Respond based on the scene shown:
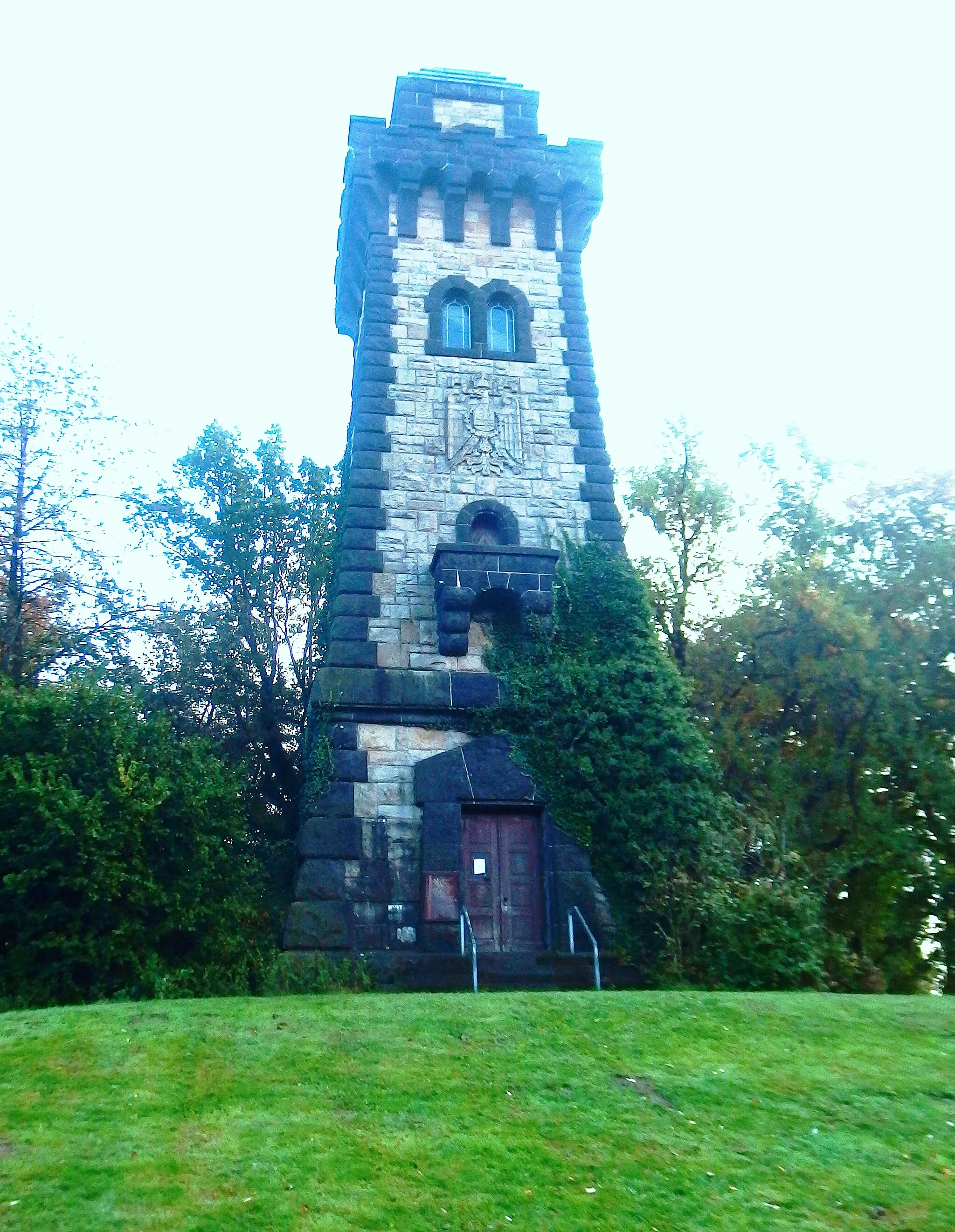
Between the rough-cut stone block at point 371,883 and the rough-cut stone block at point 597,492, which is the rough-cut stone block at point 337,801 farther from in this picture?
the rough-cut stone block at point 597,492

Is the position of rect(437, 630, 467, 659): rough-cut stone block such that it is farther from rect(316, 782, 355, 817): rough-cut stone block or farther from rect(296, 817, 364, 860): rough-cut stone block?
rect(296, 817, 364, 860): rough-cut stone block

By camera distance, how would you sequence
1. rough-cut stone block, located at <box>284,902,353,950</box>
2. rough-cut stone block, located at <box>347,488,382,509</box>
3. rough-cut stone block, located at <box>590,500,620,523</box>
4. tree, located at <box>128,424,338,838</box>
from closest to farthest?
rough-cut stone block, located at <box>284,902,353,950</box>
rough-cut stone block, located at <box>347,488,382,509</box>
rough-cut stone block, located at <box>590,500,620,523</box>
tree, located at <box>128,424,338,838</box>

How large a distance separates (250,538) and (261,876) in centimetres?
870

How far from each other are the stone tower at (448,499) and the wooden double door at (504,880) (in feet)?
0.07

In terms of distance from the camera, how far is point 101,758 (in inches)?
501

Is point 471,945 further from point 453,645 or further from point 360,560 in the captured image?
point 360,560

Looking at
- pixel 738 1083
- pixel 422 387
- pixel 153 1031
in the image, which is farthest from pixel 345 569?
pixel 738 1083

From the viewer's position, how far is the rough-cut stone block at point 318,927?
485 inches

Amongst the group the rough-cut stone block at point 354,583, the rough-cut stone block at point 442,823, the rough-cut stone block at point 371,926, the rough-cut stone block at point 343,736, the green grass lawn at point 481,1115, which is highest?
the rough-cut stone block at point 354,583

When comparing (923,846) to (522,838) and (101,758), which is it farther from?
(101,758)

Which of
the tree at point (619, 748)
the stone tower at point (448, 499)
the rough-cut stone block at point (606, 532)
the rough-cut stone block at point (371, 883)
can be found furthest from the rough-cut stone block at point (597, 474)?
the rough-cut stone block at point (371, 883)

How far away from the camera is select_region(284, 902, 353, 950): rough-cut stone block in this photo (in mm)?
12320

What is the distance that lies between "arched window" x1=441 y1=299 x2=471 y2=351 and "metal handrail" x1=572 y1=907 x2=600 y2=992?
8.22 meters

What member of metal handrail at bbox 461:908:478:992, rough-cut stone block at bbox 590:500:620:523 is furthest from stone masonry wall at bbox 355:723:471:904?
rough-cut stone block at bbox 590:500:620:523
